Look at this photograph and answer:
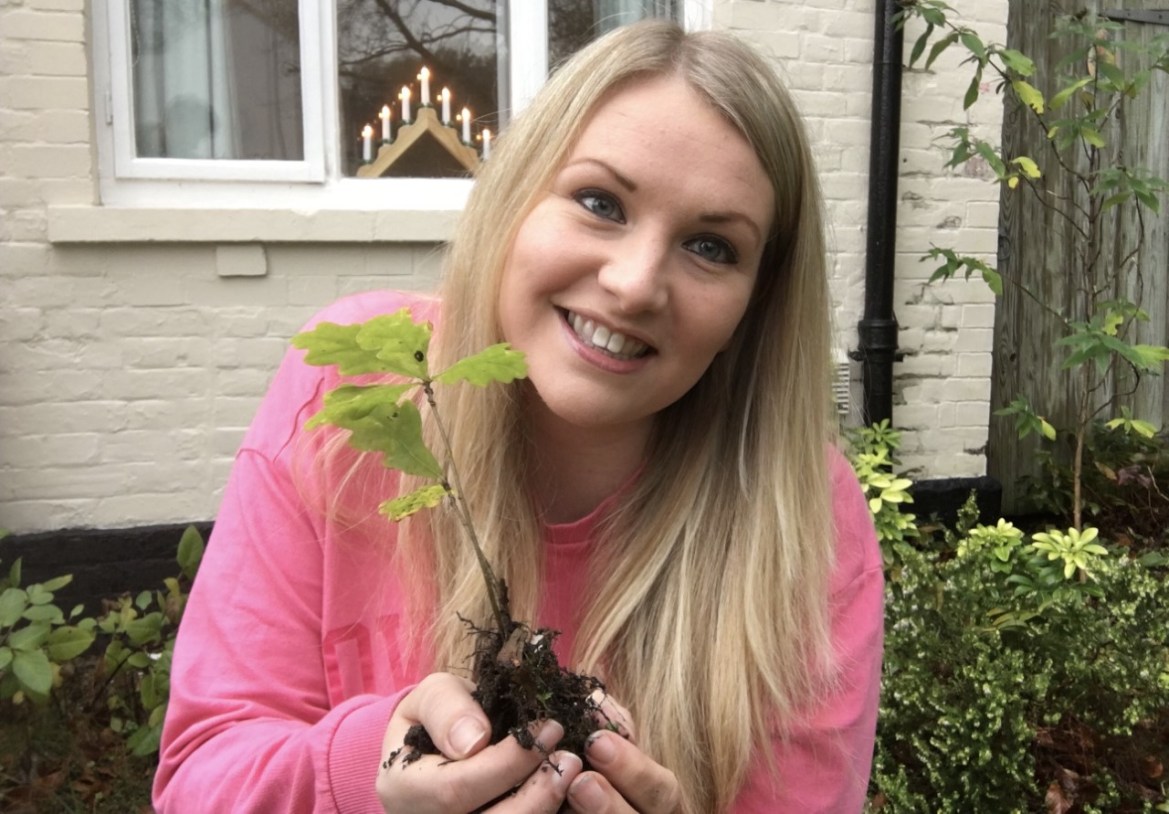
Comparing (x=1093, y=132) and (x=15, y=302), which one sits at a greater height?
(x=1093, y=132)

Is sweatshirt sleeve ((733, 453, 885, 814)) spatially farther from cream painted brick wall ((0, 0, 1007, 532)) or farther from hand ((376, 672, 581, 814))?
cream painted brick wall ((0, 0, 1007, 532))

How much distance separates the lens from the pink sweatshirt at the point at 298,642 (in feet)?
4.05

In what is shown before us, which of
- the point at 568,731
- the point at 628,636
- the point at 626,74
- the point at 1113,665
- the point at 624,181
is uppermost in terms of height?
the point at 626,74

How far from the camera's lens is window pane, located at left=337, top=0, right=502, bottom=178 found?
3467 mm

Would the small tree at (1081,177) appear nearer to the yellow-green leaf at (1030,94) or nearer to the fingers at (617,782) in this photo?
the yellow-green leaf at (1030,94)

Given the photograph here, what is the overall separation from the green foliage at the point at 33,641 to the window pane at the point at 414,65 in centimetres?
189

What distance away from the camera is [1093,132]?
3398mm

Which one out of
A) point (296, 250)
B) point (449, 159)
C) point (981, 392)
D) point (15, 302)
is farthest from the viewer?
point (981, 392)

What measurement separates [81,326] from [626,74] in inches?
99.9

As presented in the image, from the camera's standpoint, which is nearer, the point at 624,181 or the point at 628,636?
the point at 624,181

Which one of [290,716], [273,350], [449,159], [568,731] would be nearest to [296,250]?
[273,350]

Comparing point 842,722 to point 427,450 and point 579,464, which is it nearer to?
point 579,464

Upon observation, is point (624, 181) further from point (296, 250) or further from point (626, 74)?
point (296, 250)

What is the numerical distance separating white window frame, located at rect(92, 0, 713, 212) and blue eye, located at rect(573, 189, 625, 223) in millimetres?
2113
